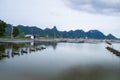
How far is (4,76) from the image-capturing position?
40156 mm

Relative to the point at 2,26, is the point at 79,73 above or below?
below

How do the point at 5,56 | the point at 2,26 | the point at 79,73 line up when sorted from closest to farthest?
1. the point at 79,73
2. the point at 5,56
3. the point at 2,26

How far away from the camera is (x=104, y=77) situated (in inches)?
1657

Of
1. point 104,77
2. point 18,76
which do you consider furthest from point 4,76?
point 104,77

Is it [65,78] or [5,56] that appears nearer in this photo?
[65,78]

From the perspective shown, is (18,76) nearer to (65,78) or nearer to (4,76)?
(4,76)

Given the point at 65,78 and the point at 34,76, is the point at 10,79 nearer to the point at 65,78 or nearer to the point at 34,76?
the point at 34,76

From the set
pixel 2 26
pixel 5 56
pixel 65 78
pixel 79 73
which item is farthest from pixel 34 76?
pixel 2 26

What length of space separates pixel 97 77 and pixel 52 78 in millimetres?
8307

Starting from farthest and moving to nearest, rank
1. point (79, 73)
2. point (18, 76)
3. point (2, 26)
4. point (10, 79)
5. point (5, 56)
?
point (2, 26)
point (5, 56)
point (79, 73)
point (18, 76)
point (10, 79)

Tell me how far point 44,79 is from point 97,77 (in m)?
→ 9.86

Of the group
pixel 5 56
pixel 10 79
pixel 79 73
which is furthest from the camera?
pixel 5 56

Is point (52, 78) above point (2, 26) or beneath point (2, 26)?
beneath

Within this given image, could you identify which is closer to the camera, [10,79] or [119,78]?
[10,79]
